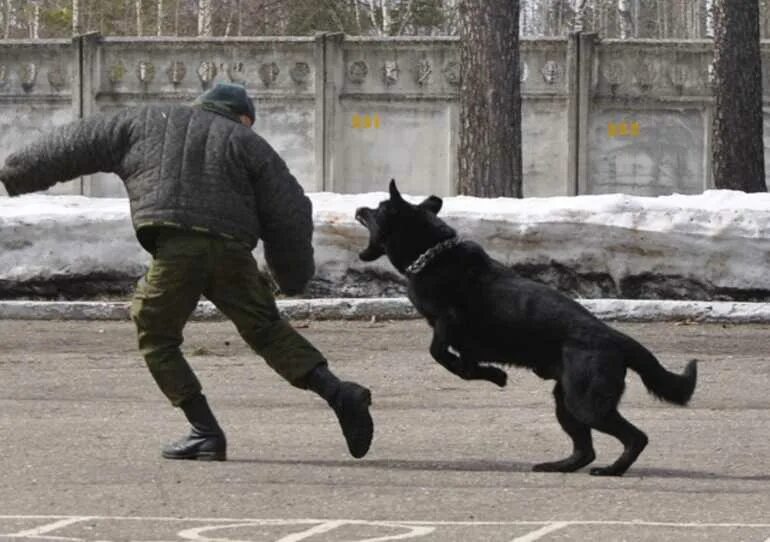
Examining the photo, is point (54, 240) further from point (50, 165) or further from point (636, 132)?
point (636, 132)

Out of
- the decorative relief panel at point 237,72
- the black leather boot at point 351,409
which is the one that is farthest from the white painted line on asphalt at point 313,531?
the decorative relief panel at point 237,72

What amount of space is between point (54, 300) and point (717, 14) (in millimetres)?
8857

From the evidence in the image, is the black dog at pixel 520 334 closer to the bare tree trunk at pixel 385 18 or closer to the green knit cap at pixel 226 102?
the green knit cap at pixel 226 102

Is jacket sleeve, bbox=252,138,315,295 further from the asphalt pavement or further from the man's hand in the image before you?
the man's hand

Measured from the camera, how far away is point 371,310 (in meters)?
14.9

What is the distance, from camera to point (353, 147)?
27.1m

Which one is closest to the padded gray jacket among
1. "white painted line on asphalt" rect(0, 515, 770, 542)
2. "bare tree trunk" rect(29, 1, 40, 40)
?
"white painted line on asphalt" rect(0, 515, 770, 542)

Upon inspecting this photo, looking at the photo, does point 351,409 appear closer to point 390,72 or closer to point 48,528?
point 48,528

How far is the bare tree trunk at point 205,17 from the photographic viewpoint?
44094 mm

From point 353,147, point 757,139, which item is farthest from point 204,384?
point 353,147

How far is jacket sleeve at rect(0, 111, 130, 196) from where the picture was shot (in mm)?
9039

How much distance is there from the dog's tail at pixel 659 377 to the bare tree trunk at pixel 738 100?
480 inches

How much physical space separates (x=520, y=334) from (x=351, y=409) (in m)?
0.82

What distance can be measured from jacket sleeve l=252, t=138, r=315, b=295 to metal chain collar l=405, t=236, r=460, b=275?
467mm
